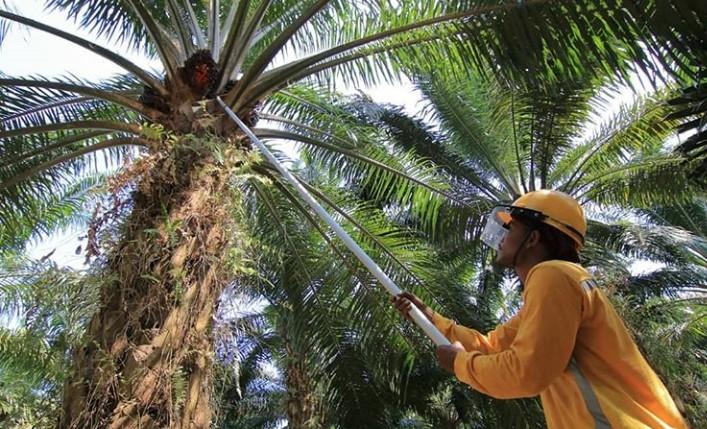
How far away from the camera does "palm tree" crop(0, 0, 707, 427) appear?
110 inches

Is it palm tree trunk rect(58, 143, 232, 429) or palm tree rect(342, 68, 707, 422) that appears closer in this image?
palm tree trunk rect(58, 143, 232, 429)

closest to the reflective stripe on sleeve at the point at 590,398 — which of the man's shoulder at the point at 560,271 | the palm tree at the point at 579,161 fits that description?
the man's shoulder at the point at 560,271

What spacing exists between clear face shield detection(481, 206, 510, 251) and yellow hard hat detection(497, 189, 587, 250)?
0.08m

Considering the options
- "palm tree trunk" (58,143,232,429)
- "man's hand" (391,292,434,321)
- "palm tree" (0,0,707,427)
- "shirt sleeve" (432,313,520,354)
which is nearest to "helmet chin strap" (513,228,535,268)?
"shirt sleeve" (432,313,520,354)

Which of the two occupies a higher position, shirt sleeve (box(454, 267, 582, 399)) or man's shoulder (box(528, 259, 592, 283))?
man's shoulder (box(528, 259, 592, 283))

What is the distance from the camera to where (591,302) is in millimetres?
1917

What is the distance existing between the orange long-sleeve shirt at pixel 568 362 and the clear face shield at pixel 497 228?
0.51 metres

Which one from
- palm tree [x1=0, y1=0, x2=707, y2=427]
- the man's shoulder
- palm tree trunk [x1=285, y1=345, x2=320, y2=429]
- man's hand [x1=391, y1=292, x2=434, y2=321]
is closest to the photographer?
the man's shoulder

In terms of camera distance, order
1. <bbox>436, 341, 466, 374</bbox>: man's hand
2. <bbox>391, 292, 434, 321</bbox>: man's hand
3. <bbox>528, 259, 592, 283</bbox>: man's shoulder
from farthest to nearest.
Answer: <bbox>391, 292, 434, 321</bbox>: man's hand
<bbox>436, 341, 466, 374</bbox>: man's hand
<bbox>528, 259, 592, 283</bbox>: man's shoulder

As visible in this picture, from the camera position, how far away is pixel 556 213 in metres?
2.37

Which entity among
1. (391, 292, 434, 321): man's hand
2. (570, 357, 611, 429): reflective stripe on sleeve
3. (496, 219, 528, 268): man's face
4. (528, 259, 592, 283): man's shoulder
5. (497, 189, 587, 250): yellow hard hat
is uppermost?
(497, 189, 587, 250): yellow hard hat

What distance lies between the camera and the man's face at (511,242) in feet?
7.88

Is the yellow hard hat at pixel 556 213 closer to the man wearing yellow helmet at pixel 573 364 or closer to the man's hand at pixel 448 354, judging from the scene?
the man wearing yellow helmet at pixel 573 364

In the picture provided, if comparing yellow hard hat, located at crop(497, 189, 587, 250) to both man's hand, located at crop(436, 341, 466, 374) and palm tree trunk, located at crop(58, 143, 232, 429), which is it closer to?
man's hand, located at crop(436, 341, 466, 374)
